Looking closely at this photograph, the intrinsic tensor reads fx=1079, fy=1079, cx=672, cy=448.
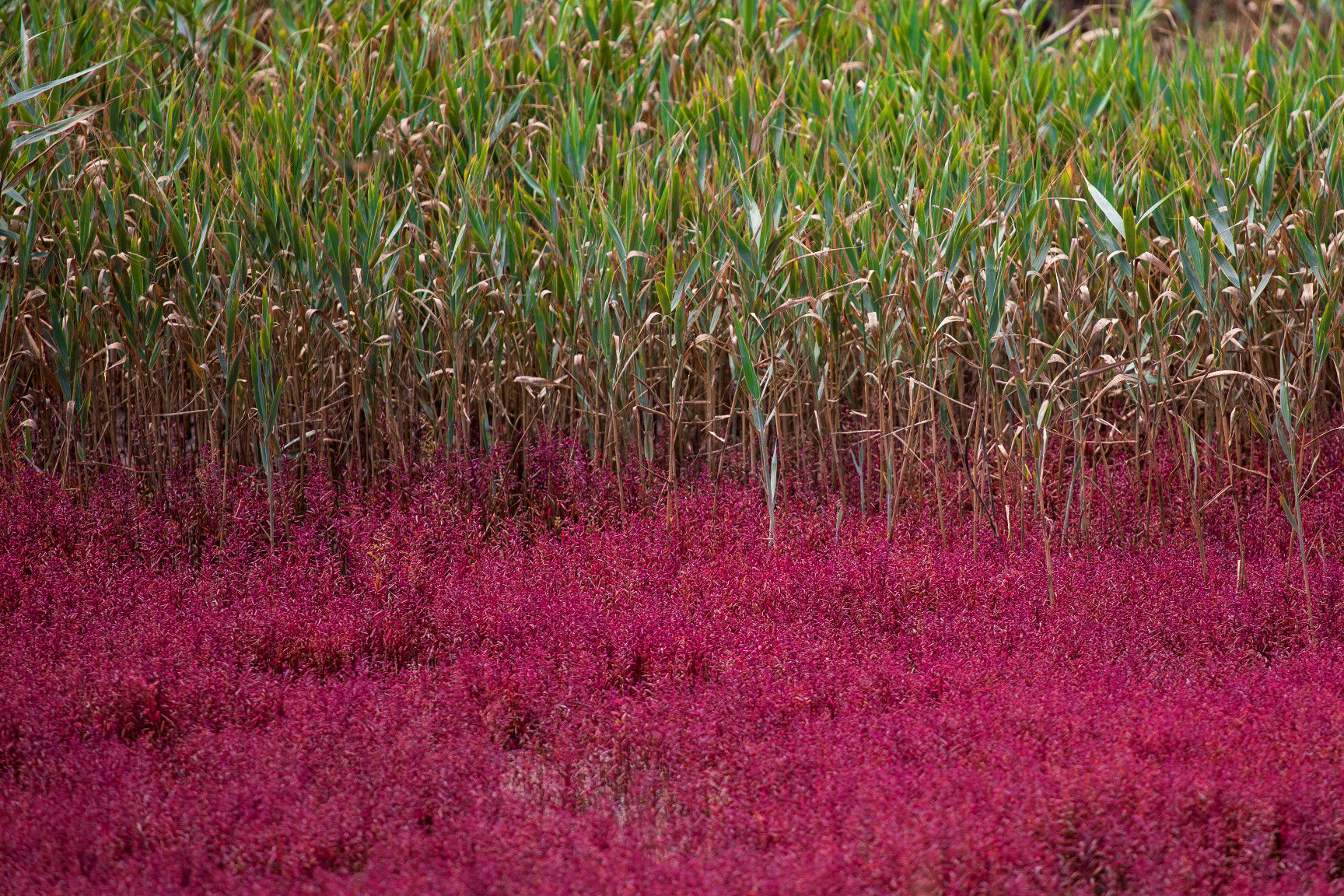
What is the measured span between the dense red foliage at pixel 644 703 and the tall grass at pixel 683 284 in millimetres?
341

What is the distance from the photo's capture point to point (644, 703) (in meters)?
2.58

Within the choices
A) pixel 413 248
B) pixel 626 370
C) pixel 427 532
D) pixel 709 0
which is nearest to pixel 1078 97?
pixel 709 0

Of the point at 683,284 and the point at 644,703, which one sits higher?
the point at 683,284

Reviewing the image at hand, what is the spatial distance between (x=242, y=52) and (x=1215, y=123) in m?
4.48

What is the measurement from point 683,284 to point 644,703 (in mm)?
1482

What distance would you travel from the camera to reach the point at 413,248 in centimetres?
397

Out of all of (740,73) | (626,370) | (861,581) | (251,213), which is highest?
(740,73)

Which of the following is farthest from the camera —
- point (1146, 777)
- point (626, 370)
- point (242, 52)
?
point (242, 52)

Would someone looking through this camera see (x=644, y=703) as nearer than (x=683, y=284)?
Yes

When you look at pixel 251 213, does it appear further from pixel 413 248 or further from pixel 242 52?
pixel 242 52

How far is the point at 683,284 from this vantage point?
11.5 feet

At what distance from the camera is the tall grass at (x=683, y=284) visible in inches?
137

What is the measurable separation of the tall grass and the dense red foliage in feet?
1.12

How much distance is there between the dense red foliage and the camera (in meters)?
1.95
